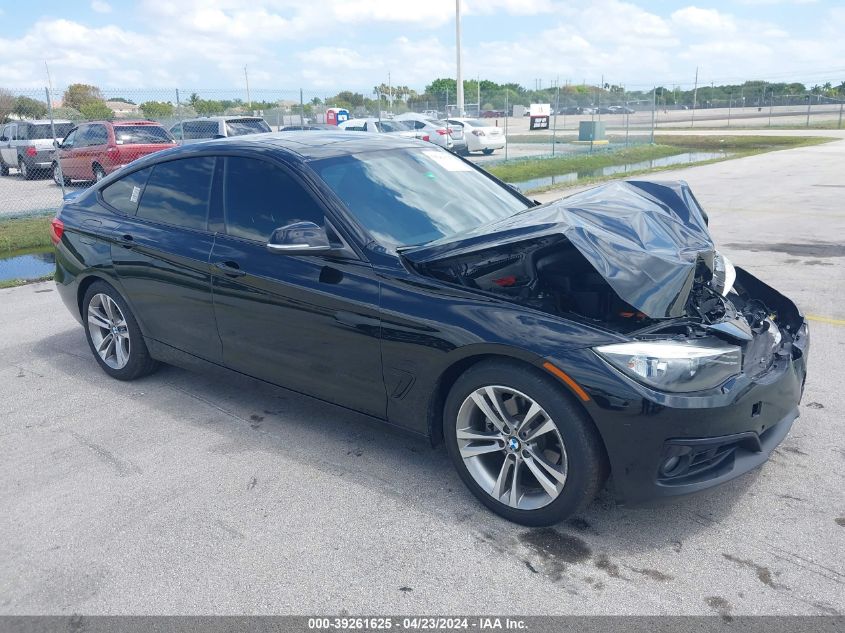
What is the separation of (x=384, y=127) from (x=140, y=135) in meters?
10.2

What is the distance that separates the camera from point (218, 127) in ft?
64.3

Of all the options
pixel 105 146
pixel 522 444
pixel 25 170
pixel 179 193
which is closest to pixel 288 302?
pixel 179 193

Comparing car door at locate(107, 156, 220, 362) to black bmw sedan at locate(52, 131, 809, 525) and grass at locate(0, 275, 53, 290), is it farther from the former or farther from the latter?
grass at locate(0, 275, 53, 290)

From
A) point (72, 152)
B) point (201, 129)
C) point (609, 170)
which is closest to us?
point (72, 152)

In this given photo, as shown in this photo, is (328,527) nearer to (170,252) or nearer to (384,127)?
(170,252)

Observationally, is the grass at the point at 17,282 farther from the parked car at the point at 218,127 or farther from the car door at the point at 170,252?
the parked car at the point at 218,127

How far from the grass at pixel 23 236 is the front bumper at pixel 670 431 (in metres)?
10.5

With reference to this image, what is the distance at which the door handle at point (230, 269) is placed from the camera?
424 centimetres

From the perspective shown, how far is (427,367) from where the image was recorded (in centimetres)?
350

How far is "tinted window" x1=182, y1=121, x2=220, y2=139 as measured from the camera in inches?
777

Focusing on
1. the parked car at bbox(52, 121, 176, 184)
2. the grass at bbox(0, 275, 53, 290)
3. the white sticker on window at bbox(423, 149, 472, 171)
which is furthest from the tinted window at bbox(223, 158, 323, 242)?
the parked car at bbox(52, 121, 176, 184)

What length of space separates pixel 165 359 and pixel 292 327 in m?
1.39

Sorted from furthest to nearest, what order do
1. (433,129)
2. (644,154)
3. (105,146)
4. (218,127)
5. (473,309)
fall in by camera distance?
(433,129), (644,154), (218,127), (105,146), (473,309)

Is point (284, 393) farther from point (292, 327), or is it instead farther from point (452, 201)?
point (452, 201)
